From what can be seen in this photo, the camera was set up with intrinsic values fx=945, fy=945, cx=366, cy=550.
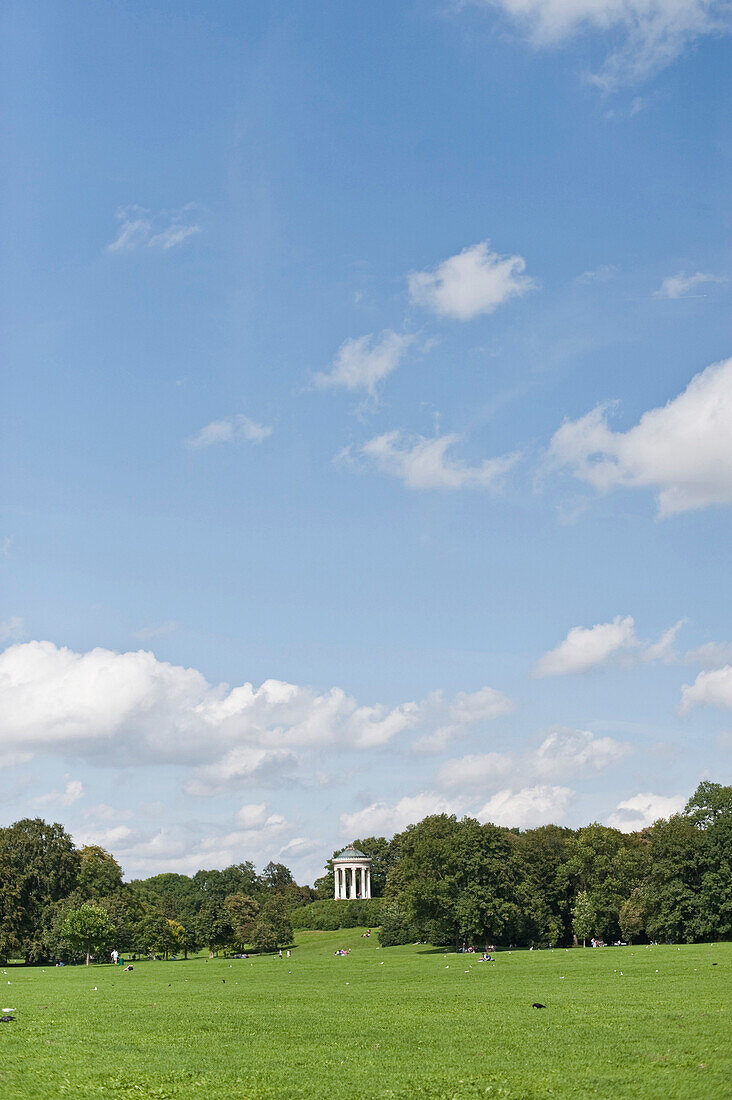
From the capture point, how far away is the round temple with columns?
6634 inches

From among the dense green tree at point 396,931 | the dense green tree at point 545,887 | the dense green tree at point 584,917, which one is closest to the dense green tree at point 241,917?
the dense green tree at point 396,931

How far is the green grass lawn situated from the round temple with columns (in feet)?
400

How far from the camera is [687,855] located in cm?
8350

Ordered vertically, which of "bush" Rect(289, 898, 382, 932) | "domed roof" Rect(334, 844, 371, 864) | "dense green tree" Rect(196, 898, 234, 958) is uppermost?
"domed roof" Rect(334, 844, 371, 864)

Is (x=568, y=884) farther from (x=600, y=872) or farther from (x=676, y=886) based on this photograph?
(x=676, y=886)

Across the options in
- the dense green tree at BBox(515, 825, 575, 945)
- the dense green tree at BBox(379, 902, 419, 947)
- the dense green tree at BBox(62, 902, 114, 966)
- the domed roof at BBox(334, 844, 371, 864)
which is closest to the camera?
the dense green tree at BBox(62, 902, 114, 966)

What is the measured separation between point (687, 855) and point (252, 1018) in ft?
200

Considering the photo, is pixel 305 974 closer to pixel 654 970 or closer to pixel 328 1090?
pixel 654 970

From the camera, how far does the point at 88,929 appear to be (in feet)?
286

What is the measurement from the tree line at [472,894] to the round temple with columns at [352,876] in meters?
41.5

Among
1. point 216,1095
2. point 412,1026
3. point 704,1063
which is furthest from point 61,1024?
point 704,1063

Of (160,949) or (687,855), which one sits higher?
(687,855)

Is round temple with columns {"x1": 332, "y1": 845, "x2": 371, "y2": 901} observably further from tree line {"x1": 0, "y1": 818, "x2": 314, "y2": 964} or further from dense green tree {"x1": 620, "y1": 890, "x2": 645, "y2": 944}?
dense green tree {"x1": 620, "y1": 890, "x2": 645, "y2": 944}

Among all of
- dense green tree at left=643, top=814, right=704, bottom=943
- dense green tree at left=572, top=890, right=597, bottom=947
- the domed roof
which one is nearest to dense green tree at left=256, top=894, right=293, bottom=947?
dense green tree at left=572, top=890, right=597, bottom=947
